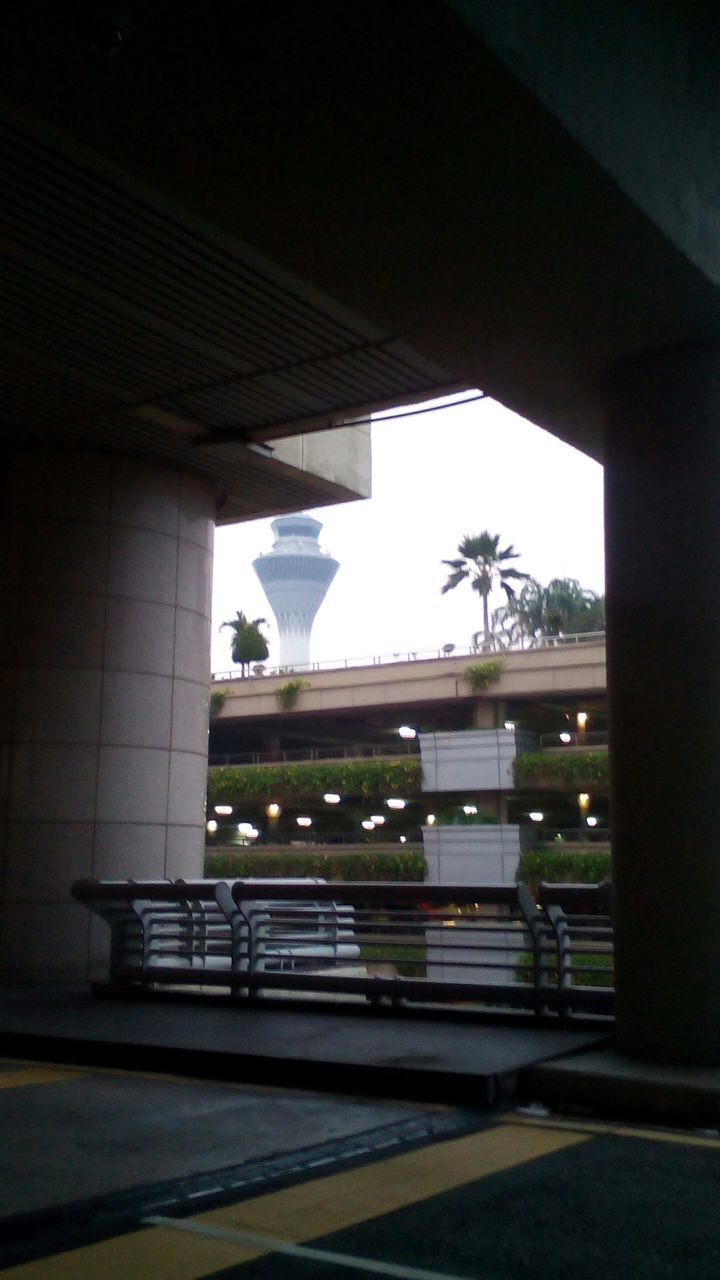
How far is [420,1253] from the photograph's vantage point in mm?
4242

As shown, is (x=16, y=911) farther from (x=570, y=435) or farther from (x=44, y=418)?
(x=570, y=435)

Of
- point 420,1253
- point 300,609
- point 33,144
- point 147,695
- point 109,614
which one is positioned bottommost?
point 420,1253

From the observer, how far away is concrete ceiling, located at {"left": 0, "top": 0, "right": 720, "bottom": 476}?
5387 mm

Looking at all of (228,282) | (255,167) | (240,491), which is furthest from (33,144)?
(240,491)

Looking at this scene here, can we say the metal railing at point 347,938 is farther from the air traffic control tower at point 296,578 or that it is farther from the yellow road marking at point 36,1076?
the air traffic control tower at point 296,578

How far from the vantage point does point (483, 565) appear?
7694 cm

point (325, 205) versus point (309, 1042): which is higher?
point (325, 205)

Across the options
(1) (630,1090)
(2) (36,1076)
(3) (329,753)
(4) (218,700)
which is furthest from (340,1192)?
(3) (329,753)

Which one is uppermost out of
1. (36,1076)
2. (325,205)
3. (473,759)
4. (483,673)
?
(483,673)

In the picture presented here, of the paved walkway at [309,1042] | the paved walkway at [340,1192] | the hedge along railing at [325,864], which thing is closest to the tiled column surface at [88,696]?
the paved walkway at [309,1042]

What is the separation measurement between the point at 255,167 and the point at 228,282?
15.2 feet

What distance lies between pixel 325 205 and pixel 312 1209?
5.05 metres

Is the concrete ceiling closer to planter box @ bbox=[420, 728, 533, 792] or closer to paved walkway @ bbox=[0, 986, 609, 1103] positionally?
paved walkway @ bbox=[0, 986, 609, 1103]

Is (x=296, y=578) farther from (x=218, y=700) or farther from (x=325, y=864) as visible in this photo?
(x=325, y=864)
